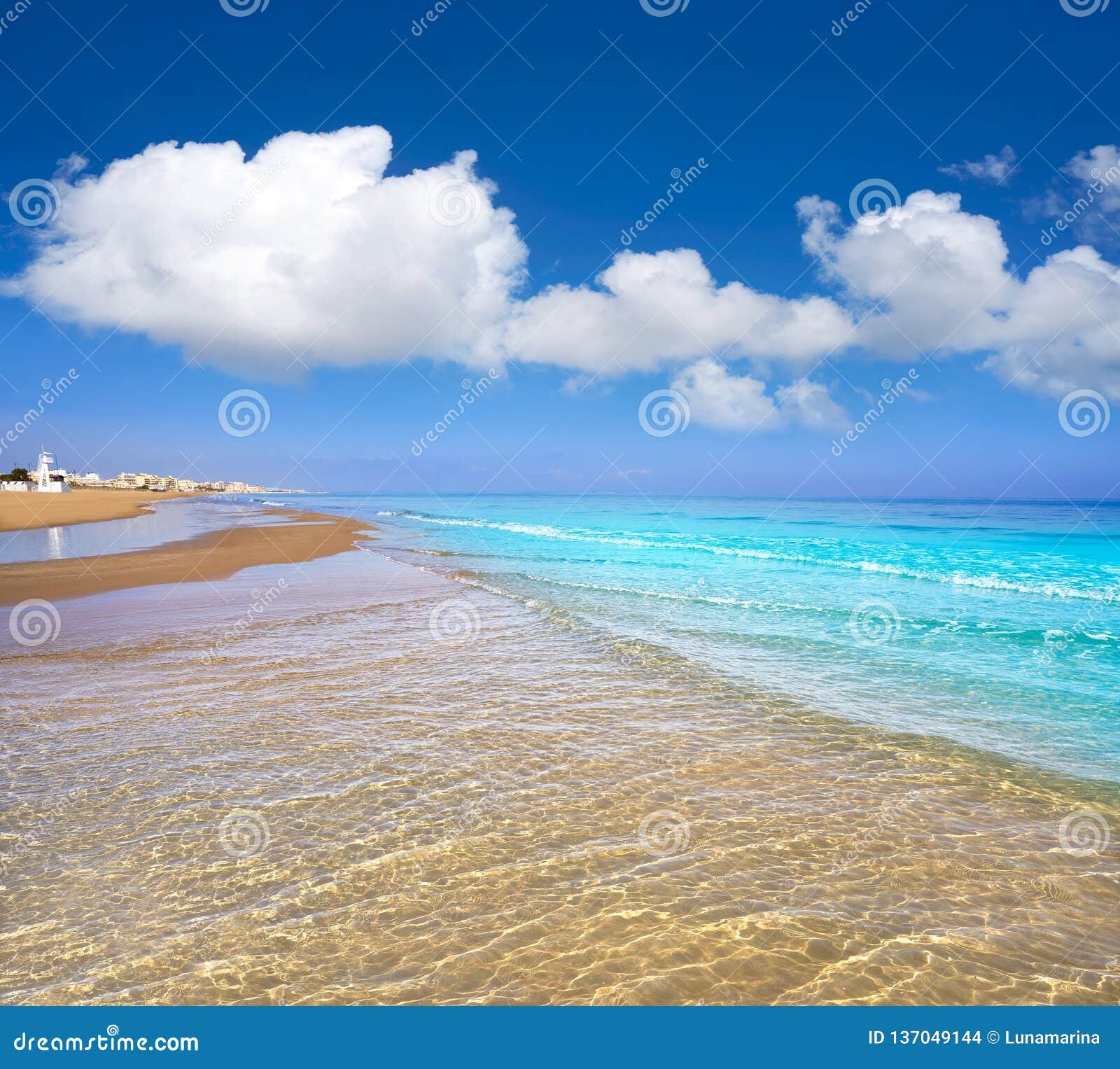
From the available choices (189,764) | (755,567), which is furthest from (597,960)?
(755,567)

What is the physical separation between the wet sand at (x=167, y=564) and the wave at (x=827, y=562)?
16.7 meters

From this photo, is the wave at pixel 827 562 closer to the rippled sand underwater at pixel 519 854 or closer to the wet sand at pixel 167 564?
the wet sand at pixel 167 564

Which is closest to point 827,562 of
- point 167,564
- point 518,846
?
point 518,846

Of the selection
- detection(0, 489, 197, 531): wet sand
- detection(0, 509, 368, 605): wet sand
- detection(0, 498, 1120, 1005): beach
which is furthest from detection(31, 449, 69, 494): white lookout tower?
detection(0, 498, 1120, 1005): beach

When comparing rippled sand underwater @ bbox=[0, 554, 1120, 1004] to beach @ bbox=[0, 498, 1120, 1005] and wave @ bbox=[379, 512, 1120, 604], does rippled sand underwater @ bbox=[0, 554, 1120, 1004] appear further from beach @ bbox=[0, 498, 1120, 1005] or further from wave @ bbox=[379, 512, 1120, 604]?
wave @ bbox=[379, 512, 1120, 604]

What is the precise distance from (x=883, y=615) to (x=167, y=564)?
84.3 ft

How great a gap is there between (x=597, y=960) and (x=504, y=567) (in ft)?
76.2

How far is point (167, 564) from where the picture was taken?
2520 cm

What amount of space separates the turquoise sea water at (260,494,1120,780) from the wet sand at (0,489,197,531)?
29.4m

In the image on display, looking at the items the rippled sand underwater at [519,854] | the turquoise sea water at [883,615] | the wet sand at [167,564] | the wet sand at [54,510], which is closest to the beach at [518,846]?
the rippled sand underwater at [519,854]

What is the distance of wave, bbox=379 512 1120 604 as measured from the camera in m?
21.2

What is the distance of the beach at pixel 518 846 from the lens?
379cm

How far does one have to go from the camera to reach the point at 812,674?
35.4 ft
